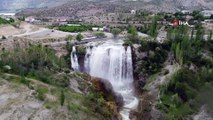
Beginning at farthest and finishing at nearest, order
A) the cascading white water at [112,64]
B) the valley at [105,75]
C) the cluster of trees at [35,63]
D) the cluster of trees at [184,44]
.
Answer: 1. the cascading white water at [112,64]
2. the cluster of trees at [184,44]
3. the cluster of trees at [35,63]
4. the valley at [105,75]

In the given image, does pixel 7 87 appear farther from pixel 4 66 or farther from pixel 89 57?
pixel 89 57

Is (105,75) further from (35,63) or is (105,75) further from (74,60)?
(35,63)

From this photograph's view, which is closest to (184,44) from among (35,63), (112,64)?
(112,64)

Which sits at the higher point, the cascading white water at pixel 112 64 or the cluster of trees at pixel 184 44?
the cluster of trees at pixel 184 44

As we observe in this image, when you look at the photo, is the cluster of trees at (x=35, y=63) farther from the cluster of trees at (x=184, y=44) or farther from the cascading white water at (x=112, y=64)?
the cluster of trees at (x=184, y=44)

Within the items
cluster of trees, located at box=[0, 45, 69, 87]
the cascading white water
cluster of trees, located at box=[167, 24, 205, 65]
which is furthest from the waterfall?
cluster of trees, located at box=[167, 24, 205, 65]

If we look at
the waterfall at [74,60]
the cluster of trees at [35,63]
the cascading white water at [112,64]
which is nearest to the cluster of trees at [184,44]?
the cascading white water at [112,64]

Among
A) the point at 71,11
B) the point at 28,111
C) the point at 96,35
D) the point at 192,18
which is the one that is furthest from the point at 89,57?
the point at 71,11

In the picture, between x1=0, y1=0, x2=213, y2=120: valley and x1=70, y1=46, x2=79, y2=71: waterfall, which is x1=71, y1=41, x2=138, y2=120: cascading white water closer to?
x1=70, y1=46, x2=79, y2=71: waterfall

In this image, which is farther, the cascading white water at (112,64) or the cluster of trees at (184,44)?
the cascading white water at (112,64)
